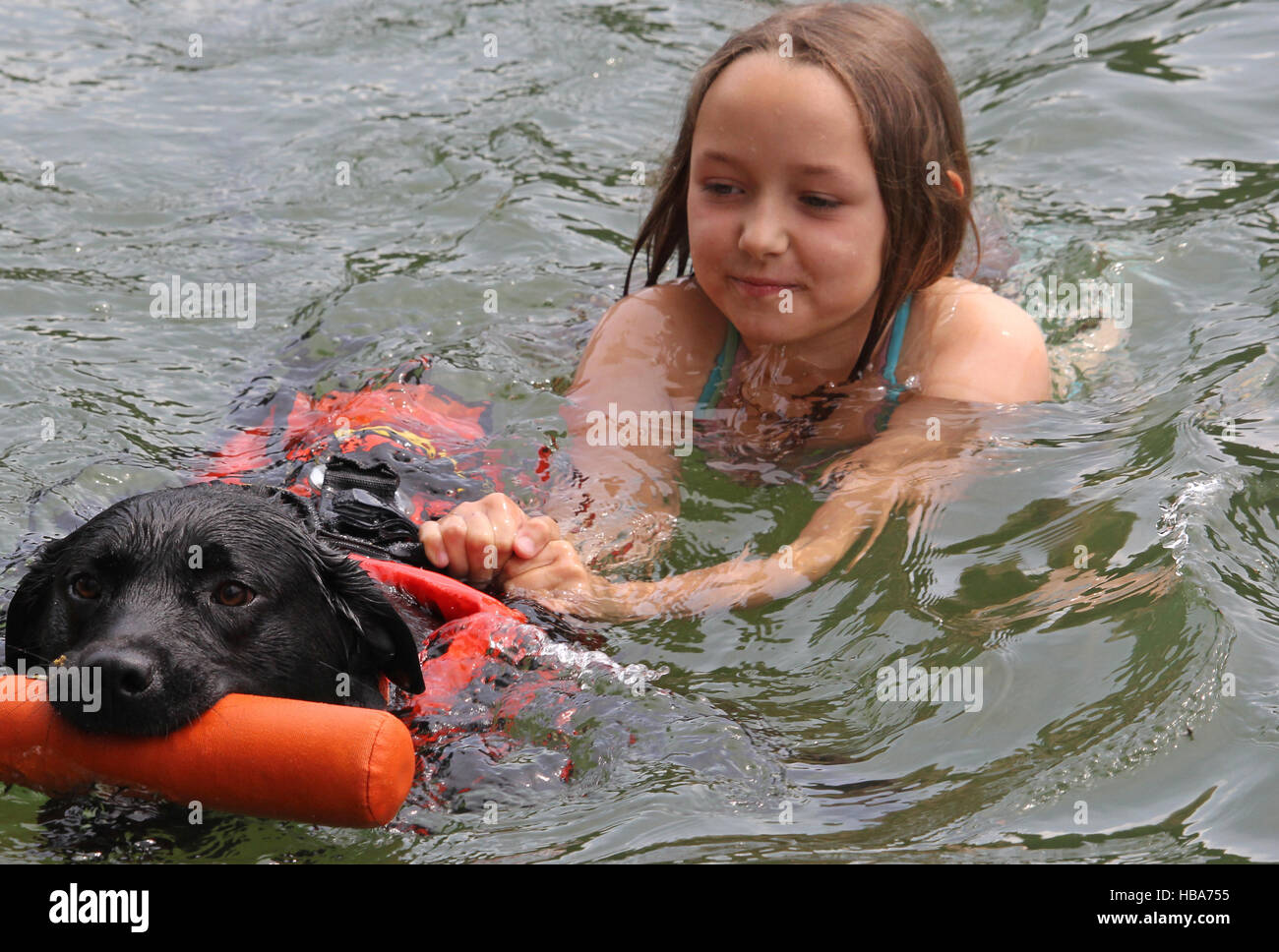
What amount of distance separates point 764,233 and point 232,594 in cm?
205

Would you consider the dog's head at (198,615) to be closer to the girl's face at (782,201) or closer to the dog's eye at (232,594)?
the dog's eye at (232,594)

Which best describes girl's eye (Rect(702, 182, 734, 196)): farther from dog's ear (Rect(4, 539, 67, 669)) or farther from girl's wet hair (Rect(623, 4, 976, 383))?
dog's ear (Rect(4, 539, 67, 669))

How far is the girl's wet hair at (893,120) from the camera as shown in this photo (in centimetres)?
441

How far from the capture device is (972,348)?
4.69 m

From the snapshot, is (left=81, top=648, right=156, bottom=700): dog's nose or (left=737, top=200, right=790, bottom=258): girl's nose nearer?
(left=81, top=648, right=156, bottom=700): dog's nose

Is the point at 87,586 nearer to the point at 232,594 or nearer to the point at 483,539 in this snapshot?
the point at 232,594

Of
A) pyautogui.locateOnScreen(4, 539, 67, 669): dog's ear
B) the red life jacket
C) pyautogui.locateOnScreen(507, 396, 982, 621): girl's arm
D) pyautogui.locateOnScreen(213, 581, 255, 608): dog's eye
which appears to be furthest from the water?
pyautogui.locateOnScreen(213, 581, 255, 608): dog's eye

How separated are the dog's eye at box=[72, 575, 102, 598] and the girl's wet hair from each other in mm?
2545

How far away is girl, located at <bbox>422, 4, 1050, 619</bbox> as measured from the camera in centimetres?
416

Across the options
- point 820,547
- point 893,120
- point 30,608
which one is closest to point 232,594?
point 30,608

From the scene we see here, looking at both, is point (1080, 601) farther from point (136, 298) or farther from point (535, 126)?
point (535, 126)

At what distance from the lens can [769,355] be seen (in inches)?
196

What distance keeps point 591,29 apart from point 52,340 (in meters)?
4.46

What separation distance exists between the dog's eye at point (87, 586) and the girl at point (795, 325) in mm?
976
